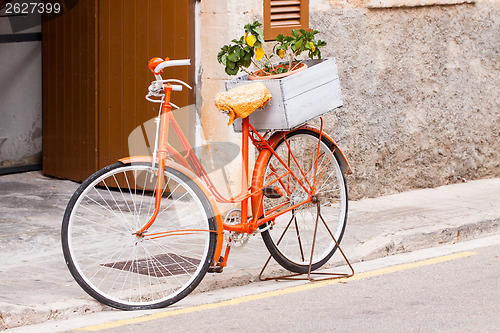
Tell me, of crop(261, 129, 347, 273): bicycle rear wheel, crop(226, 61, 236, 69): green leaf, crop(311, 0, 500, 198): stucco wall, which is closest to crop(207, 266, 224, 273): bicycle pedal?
crop(261, 129, 347, 273): bicycle rear wheel

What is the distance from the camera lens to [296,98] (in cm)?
573

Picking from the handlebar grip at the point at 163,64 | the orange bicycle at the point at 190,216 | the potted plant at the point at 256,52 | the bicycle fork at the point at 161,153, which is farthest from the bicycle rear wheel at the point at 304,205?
the handlebar grip at the point at 163,64

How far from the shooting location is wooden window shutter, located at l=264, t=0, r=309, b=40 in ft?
26.6

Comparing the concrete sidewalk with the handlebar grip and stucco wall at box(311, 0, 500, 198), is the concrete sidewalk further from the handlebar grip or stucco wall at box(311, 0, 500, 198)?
the handlebar grip

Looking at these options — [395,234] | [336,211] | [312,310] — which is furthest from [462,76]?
[312,310]

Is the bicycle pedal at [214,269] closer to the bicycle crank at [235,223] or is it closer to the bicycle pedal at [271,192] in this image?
the bicycle crank at [235,223]

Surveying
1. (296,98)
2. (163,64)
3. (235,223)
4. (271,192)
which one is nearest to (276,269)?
(271,192)

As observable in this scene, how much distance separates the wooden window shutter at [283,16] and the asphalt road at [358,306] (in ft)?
8.24

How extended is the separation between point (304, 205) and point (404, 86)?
3.33m

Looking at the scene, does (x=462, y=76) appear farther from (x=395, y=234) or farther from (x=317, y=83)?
(x=317, y=83)

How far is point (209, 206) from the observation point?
5312 millimetres

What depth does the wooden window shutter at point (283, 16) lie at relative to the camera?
810 cm

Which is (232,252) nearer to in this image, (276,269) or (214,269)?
(276,269)

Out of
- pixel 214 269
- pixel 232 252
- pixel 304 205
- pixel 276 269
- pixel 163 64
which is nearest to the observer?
pixel 163 64
